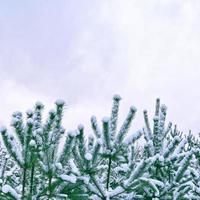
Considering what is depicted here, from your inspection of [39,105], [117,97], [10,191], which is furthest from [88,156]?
[117,97]

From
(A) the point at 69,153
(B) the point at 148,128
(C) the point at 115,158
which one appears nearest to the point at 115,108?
(C) the point at 115,158

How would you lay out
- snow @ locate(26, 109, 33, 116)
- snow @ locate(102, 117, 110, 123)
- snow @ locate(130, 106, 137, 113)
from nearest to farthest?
→ snow @ locate(26, 109, 33, 116)
snow @ locate(102, 117, 110, 123)
snow @ locate(130, 106, 137, 113)

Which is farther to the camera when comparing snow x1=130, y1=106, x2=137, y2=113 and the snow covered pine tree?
snow x1=130, y1=106, x2=137, y2=113

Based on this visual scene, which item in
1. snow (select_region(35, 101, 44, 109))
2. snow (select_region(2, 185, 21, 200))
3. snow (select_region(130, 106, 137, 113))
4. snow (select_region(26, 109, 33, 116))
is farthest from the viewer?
snow (select_region(130, 106, 137, 113))

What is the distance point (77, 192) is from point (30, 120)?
49.9 inches

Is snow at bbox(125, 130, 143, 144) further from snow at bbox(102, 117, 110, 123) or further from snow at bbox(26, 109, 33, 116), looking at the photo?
snow at bbox(26, 109, 33, 116)

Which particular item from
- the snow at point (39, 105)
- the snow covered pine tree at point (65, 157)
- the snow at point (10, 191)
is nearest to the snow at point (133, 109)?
the snow covered pine tree at point (65, 157)

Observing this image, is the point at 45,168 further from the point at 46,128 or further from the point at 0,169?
the point at 0,169

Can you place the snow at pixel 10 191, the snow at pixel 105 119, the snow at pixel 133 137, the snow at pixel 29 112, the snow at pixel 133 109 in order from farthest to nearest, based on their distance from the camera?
the snow at pixel 133 137
the snow at pixel 133 109
the snow at pixel 105 119
the snow at pixel 29 112
the snow at pixel 10 191

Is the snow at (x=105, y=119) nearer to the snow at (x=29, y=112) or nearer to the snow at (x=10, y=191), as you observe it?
the snow at (x=29, y=112)

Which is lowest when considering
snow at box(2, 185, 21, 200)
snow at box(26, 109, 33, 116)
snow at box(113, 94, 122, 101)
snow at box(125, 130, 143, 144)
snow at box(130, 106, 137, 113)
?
snow at box(2, 185, 21, 200)

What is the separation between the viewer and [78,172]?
6066mm

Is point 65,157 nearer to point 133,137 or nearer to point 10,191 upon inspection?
point 10,191

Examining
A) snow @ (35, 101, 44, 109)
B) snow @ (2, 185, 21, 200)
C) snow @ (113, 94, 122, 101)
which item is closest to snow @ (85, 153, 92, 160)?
snow @ (35, 101, 44, 109)
